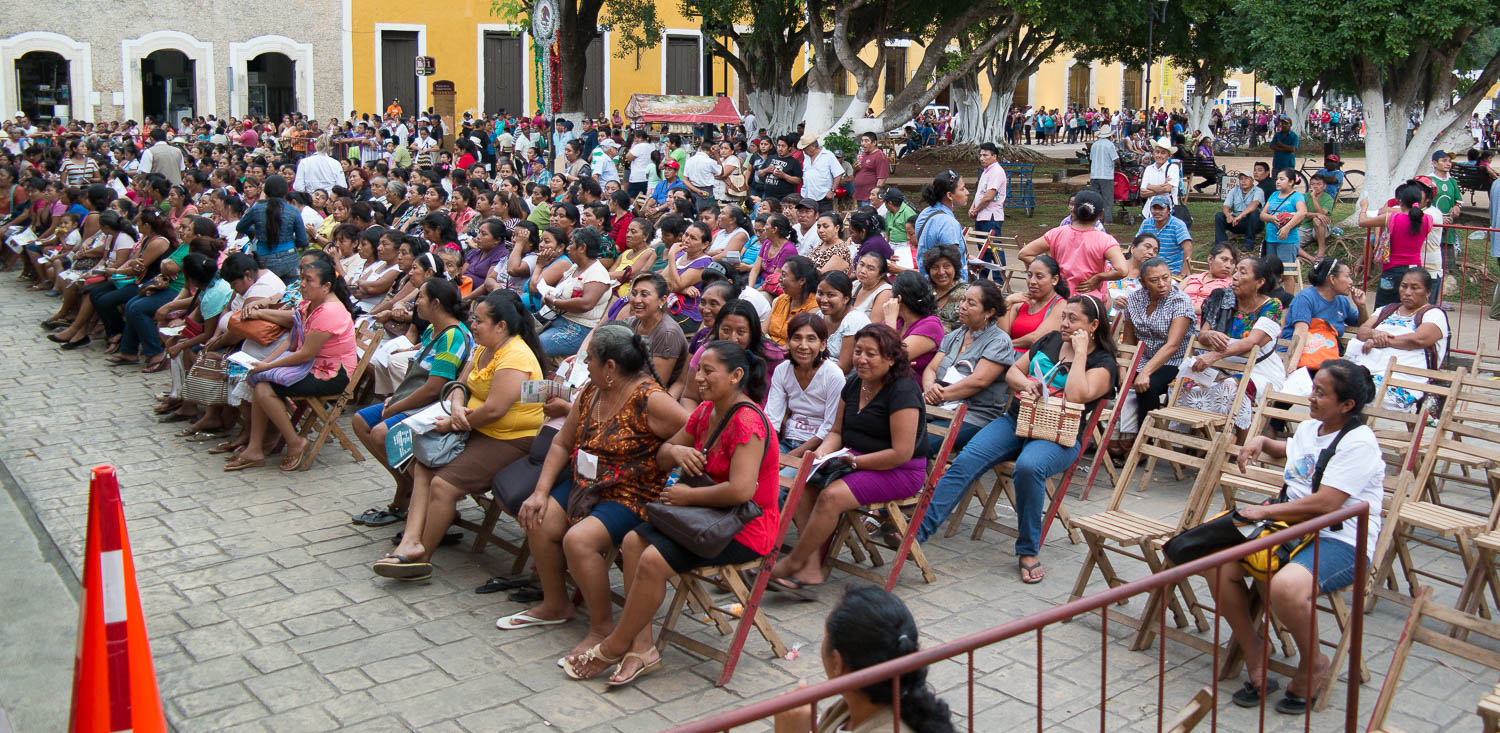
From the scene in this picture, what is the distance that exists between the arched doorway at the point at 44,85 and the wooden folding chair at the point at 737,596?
118 feet

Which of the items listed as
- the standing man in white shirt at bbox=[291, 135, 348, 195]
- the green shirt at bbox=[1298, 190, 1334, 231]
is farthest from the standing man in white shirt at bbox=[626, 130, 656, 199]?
the green shirt at bbox=[1298, 190, 1334, 231]

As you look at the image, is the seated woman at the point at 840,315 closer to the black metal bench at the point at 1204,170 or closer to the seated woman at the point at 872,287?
the seated woman at the point at 872,287

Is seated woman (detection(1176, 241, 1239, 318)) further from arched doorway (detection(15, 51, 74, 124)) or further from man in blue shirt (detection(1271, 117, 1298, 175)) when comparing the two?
arched doorway (detection(15, 51, 74, 124))

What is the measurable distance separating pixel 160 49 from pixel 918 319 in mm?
34945

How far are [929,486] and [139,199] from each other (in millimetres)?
13449

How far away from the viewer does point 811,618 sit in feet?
17.8

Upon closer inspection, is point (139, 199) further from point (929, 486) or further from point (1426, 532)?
point (1426, 532)

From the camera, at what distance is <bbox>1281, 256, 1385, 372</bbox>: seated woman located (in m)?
7.45

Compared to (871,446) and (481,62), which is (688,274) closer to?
(871,446)

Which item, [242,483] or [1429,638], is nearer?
[1429,638]

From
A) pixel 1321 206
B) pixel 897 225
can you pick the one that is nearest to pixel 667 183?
pixel 897 225

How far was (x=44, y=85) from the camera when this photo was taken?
115 feet

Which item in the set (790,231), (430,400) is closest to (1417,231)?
(790,231)

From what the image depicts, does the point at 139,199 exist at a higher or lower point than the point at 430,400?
higher
